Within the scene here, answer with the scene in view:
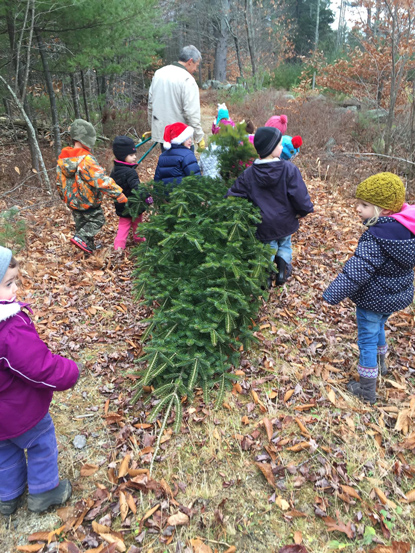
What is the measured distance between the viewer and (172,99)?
17.6 ft

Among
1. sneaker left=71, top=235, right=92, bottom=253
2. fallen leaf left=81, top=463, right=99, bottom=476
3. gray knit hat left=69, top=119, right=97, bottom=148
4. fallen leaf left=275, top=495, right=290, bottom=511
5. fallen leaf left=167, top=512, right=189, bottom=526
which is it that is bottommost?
fallen leaf left=275, top=495, right=290, bottom=511

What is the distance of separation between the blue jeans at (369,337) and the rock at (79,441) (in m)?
2.46

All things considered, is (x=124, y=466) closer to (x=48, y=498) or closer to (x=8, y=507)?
(x=48, y=498)

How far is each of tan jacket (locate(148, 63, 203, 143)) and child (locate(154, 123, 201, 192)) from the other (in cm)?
101

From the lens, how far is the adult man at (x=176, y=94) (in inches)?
206

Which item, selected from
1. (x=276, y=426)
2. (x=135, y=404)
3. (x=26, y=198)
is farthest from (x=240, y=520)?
(x=26, y=198)

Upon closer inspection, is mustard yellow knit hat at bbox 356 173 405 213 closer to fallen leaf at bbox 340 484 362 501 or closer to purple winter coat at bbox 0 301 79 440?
fallen leaf at bbox 340 484 362 501

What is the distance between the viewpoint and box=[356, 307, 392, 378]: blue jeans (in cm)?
292

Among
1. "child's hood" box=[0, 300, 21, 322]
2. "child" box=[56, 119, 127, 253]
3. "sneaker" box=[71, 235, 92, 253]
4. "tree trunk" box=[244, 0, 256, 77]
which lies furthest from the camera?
"tree trunk" box=[244, 0, 256, 77]

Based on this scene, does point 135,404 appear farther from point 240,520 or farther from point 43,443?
point 240,520

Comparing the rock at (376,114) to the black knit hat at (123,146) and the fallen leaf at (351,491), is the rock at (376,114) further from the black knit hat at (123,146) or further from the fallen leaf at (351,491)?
the fallen leaf at (351,491)

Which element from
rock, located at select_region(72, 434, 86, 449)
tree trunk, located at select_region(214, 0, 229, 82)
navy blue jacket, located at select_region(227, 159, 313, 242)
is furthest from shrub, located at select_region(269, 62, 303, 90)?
rock, located at select_region(72, 434, 86, 449)

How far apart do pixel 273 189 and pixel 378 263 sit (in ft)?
5.46

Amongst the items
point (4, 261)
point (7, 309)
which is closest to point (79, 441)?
point (7, 309)
